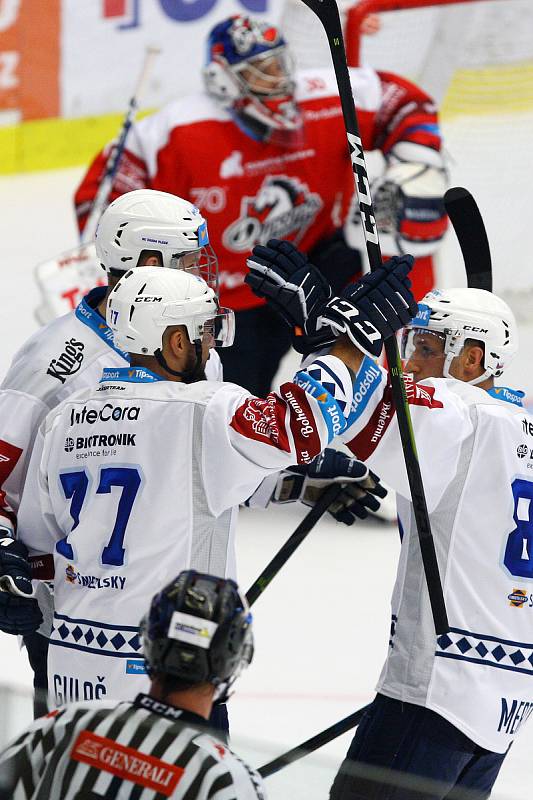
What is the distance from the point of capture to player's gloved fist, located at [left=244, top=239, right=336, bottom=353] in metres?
2.74

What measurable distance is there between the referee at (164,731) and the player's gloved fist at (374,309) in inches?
25.9

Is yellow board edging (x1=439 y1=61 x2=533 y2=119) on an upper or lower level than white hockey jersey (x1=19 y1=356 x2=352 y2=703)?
upper

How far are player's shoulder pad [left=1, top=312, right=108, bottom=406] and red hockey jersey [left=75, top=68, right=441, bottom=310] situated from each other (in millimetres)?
2325

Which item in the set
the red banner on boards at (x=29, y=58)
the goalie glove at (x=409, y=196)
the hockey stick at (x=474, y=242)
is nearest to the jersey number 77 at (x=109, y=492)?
the hockey stick at (x=474, y=242)

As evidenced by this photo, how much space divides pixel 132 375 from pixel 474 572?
742 mm

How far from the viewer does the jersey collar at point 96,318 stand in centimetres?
323

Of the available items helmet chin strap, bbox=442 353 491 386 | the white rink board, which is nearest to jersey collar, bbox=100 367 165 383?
helmet chin strap, bbox=442 353 491 386

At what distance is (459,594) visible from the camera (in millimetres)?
2908

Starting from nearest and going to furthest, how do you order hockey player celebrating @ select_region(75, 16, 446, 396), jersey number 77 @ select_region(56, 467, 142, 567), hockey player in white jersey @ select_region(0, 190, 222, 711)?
jersey number 77 @ select_region(56, 467, 142, 567) < hockey player in white jersey @ select_region(0, 190, 222, 711) < hockey player celebrating @ select_region(75, 16, 446, 396)

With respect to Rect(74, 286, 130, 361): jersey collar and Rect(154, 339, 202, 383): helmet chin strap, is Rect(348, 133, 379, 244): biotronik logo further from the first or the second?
Rect(74, 286, 130, 361): jersey collar

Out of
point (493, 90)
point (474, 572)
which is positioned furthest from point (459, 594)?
point (493, 90)

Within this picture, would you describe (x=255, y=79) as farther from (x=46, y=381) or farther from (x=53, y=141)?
(x=53, y=141)

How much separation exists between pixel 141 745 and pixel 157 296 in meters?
1.07

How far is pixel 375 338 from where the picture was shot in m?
2.66
